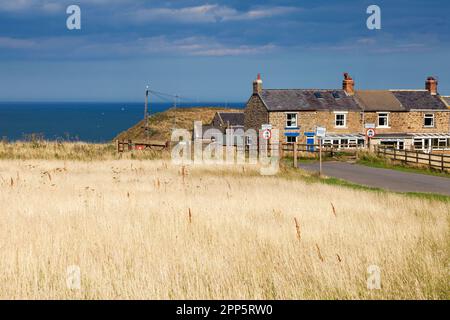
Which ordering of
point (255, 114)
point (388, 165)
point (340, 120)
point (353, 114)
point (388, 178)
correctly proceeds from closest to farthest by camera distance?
point (388, 178), point (388, 165), point (340, 120), point (353, 114), point (255, 114)

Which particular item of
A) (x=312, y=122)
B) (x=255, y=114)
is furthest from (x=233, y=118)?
(x=312, y=122)

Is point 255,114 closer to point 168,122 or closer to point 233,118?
point 233,118

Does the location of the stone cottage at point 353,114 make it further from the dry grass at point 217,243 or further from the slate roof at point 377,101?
the dry grass at point 217,243

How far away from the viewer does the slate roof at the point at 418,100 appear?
194ft

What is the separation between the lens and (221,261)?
33.5 feet

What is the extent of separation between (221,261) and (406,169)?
26963 millimetres

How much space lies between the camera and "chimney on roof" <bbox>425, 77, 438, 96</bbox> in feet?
202

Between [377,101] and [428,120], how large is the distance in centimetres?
545

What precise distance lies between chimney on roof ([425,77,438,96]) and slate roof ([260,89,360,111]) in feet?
30.4

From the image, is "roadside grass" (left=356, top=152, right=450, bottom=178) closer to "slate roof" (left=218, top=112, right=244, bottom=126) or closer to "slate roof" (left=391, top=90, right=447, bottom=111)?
"slate roof" (left=391, top=90, right=447, bottom=111)

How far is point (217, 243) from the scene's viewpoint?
38.2 feet
